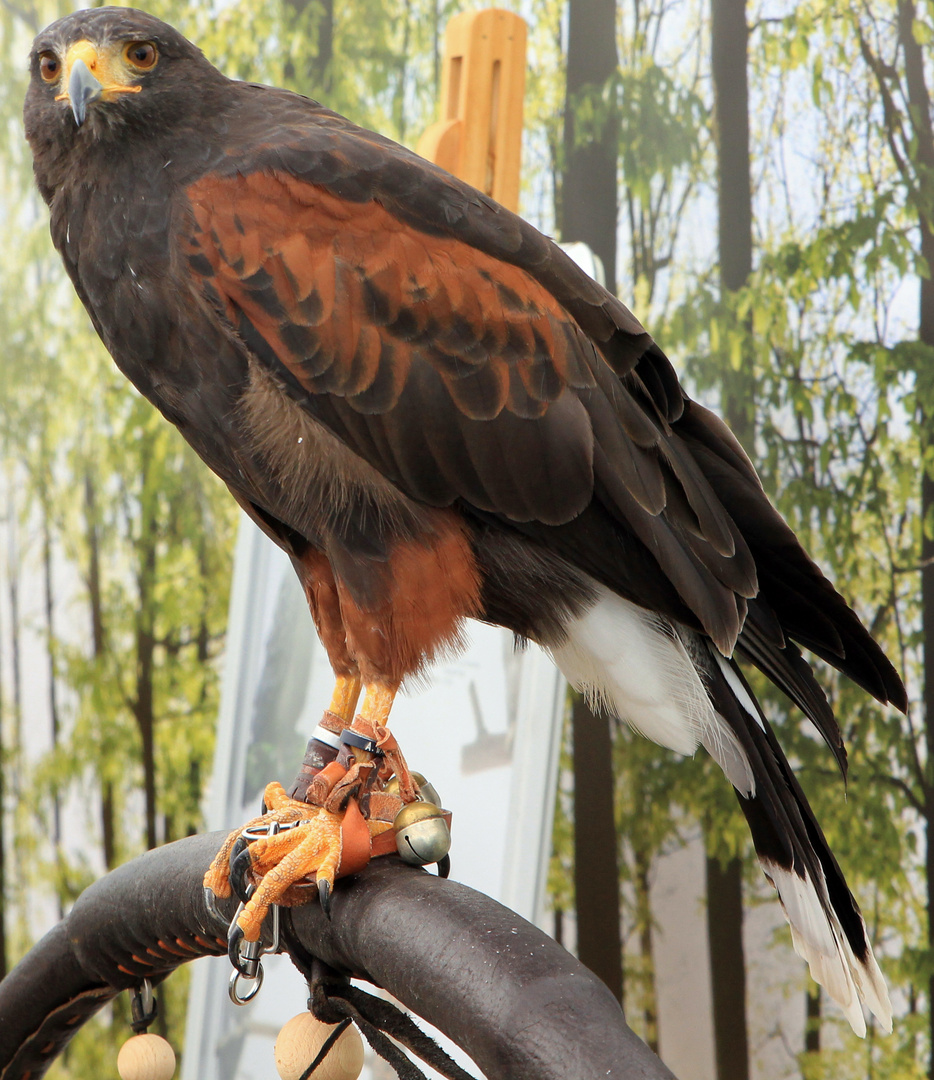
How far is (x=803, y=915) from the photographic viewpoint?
3.04ft

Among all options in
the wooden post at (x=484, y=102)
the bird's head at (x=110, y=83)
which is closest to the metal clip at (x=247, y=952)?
the bird's head at (x=110, y=83)

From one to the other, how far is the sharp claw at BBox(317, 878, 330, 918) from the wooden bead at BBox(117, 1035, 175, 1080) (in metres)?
0.20

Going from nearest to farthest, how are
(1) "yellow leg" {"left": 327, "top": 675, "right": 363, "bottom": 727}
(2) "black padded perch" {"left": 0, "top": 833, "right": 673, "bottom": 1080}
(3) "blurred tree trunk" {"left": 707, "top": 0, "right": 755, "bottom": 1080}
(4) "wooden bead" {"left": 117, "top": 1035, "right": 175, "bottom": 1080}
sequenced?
(2) "black padded perch" {"left": 0, "top": 833, "right": 673, "bottom": 1080}
(4) "wooden bead" {"left": 117, "top": 1035, "right": 175, "bottom": 1080}
(1) "yellow leg" {"left": 327, "top": 675, "right": 363, "bottom": 727}
(3) "blurred tree trunk" {"left": 707, "top": 0, "right": 755, "bottom": 1080}

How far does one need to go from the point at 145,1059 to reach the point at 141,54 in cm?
83

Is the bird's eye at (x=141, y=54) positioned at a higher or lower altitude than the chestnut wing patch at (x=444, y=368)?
higher

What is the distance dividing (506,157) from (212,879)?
3.53 feet

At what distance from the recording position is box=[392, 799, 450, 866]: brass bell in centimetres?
74

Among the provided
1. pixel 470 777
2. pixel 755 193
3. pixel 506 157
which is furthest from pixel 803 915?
pixel 755 193

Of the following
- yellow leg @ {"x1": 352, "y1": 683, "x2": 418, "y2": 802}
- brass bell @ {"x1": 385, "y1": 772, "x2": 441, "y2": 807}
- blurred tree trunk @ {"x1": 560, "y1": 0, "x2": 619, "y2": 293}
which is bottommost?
brass bell @ {"x1": 385, "y1": 772, "x2": 441, "y2": 807}

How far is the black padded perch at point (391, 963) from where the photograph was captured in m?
0.50

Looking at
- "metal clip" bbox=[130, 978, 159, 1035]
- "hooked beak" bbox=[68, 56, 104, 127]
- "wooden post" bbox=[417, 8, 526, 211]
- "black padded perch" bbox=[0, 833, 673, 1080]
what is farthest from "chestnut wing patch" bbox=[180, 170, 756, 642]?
"wooden post" bbox=[417, 8, 526, 211]

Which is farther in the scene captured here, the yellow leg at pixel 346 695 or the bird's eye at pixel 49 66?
the yellow leg at pixel 346 695

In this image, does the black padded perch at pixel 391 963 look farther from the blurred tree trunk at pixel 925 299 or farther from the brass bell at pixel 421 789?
the blurred tree trunk at pixel 925 299

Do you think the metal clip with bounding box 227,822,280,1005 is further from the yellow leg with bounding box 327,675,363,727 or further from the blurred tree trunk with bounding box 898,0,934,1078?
the blurred tree trunk with bounding box 898,0,934,1078
